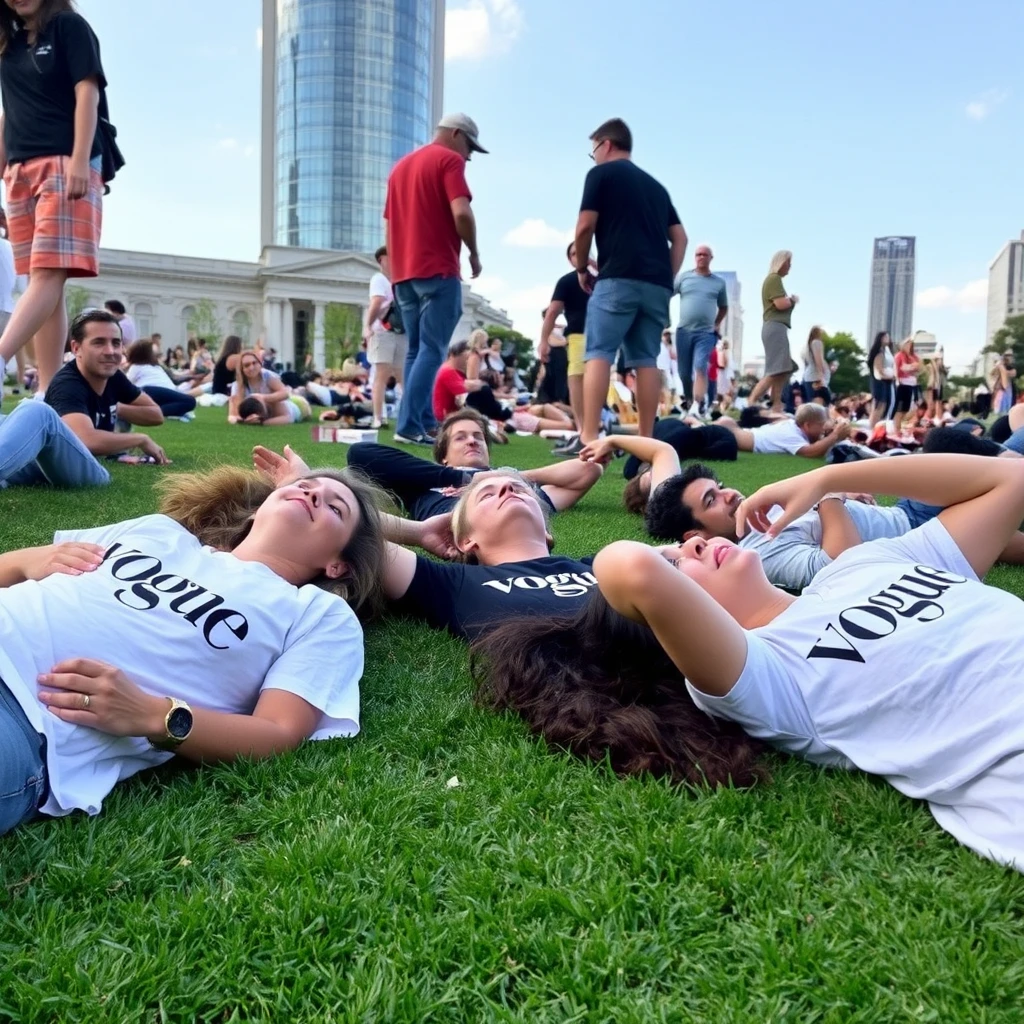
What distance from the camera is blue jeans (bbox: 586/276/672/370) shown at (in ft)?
22.6

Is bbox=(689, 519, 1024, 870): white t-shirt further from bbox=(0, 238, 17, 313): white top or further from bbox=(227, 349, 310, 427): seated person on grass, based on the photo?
bbox=(227, 349, 310, 427): seated person on grass

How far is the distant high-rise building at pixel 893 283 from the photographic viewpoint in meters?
152

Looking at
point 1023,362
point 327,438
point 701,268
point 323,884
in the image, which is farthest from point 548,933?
point 1023,362

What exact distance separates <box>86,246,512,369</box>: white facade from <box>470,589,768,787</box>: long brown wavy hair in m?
74.9

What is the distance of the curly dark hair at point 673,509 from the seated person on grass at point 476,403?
4338mm

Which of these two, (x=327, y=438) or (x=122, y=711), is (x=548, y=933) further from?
(x=327, y=438)

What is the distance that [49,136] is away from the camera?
516cm

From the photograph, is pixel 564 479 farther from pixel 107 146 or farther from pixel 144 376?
pixel 144 376

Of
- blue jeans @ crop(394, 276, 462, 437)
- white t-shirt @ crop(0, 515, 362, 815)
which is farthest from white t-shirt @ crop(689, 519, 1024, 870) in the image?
blue jeans @ crop(394, 276, 462, 437)

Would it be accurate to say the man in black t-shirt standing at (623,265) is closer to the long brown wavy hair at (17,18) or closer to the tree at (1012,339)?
the long brown wavy hair at (17,18)

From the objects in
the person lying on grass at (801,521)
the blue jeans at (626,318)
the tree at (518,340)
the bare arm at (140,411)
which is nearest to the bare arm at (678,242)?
the blue jeans at (626,318)

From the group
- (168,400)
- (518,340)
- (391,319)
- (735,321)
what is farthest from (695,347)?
(735,321)

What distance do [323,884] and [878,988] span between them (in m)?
0.97

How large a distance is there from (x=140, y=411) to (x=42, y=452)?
2.16m
